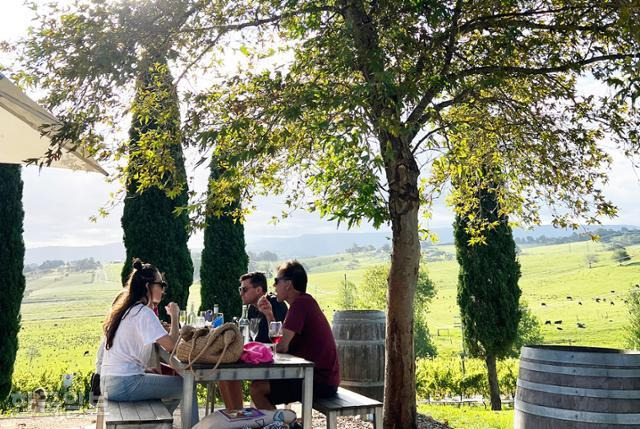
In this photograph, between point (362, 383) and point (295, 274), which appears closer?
point (295, 274)

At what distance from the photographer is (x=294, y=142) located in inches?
262

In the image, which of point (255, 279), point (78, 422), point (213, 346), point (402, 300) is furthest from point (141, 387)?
point (78, 422)

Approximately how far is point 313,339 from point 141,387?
134 centimetres

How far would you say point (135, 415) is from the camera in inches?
147

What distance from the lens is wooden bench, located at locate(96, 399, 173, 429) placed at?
359 centimetres

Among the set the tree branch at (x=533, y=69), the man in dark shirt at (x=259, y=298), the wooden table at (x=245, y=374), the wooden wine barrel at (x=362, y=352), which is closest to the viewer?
the wooden table at (x=245, y=374)

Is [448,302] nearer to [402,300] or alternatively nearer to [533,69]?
[402,300]

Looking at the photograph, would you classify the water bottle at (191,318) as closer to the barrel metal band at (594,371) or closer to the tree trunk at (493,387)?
the barrel metal band at (594,371)

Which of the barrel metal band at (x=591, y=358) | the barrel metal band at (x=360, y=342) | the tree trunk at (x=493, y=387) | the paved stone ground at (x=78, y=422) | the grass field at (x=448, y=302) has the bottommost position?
the grass field at (x=448, y=302)

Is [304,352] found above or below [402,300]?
below

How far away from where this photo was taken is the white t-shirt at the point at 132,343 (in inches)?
166

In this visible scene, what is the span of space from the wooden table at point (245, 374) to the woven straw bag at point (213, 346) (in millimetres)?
53

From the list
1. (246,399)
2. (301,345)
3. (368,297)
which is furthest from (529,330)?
(301,345)

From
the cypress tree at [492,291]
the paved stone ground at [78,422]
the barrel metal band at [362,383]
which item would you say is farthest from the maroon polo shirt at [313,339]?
the cypress tree at [492,291]
